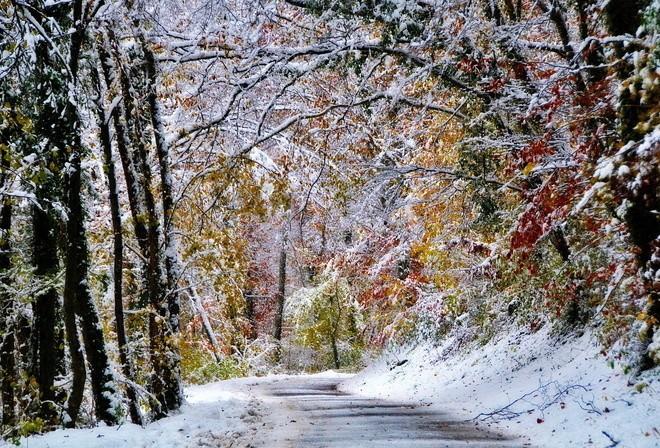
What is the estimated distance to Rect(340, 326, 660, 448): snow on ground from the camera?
7.41 m

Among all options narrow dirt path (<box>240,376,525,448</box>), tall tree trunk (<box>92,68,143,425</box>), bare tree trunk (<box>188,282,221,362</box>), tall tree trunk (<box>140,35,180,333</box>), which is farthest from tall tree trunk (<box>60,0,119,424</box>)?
bare tree trunk (<box>188,282,221,362</box>)

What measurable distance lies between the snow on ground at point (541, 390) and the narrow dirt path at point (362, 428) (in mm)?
652

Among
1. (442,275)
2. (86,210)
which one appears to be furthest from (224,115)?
(442,275)

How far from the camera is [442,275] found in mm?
15555

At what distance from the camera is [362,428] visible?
909cm

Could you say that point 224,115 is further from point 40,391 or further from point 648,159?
point 648,159

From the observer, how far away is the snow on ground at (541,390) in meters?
7.41

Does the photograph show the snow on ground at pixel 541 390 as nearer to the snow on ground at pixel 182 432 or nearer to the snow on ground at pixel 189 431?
the snow on ground at pixel 189 431

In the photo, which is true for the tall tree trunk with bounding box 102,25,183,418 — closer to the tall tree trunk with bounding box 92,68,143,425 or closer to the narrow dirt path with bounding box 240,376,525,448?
the tall tree trunk with bounding box 92,68,143,425

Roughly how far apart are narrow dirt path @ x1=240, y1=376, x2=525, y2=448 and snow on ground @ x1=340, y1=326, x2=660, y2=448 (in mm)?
652

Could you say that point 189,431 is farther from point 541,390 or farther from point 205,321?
point 205,321

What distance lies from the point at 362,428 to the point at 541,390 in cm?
330

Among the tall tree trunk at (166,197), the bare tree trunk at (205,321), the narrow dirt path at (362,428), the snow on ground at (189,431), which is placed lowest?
the narrow dirt path at (362,428)

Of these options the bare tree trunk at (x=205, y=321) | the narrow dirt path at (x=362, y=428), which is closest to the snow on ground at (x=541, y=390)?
the narrow dirt path at (x=362, y=428)
